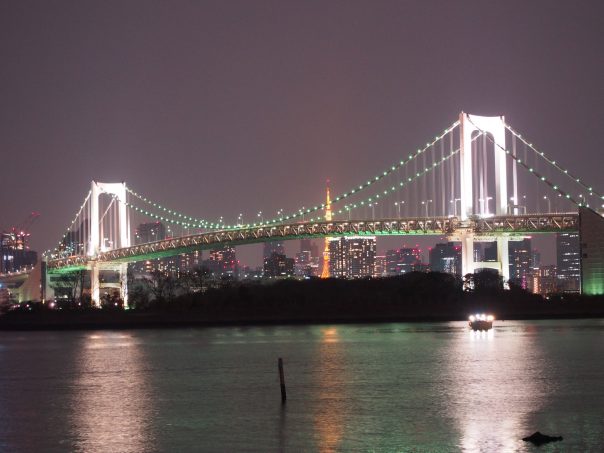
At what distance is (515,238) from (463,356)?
30364mm

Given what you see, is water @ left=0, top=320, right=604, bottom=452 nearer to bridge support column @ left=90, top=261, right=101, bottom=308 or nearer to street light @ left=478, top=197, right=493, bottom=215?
street light @ left=478, top=197, right=493, bottom=215

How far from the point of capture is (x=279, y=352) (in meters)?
35.4

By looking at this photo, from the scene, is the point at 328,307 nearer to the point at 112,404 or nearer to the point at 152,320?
the point at 152,320

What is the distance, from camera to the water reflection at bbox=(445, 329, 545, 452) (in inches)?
643

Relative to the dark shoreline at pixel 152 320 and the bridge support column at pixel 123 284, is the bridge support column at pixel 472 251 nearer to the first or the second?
the dark shoreline at pixel 152 320

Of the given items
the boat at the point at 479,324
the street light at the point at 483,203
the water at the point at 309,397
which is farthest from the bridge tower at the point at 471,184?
the water at the point at 309,397

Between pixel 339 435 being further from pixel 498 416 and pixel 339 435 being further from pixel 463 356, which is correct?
pixel 463 356

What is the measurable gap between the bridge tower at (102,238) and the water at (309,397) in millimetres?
36128

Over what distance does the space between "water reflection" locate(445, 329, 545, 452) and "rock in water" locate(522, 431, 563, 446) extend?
0.16 m

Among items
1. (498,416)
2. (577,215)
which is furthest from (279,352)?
(577,215)

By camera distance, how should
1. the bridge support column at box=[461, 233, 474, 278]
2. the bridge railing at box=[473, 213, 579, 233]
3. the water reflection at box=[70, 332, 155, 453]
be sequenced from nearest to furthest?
the water reflection at box=[70, 332, 155, 453] → the bridge railing at box=[473, 213, 579, 233] → the bridge support column at box=[461, 233, 474, 278]

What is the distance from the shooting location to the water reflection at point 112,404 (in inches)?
654

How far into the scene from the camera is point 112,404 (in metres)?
21.3

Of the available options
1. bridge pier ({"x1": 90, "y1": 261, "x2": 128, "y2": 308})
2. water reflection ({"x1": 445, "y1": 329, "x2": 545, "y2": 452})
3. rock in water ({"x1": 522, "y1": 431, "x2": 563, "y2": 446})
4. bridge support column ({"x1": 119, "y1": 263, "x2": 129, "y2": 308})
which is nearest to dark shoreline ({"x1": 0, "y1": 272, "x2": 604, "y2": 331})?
bridge support column ({"x1": 119, "y1": 263, "x2": 129, "y2": 308})
